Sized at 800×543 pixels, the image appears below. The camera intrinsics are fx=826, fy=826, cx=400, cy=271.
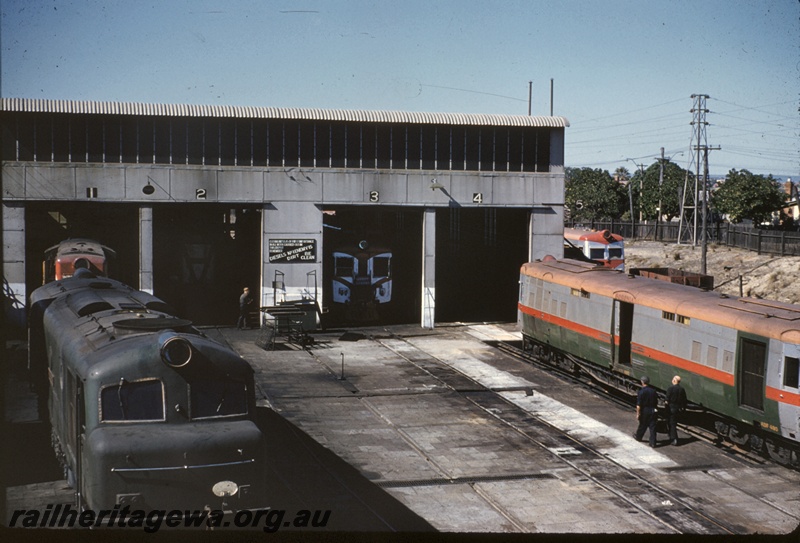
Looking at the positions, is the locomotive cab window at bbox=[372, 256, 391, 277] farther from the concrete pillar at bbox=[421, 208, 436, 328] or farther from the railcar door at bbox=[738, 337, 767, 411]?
the railcar door at bbox=[738, 337, 767, 411]

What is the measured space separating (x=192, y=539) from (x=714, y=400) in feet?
46.2

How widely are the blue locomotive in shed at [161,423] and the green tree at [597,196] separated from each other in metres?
82.8

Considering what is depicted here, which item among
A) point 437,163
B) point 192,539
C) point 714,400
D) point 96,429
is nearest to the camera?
point 192,539

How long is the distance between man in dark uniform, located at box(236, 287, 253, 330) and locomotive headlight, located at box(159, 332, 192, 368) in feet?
74.1

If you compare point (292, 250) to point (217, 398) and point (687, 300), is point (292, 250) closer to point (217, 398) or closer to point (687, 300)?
point (687, 300)

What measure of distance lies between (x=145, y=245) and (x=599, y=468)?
73.0ft

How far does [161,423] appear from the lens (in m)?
11.8

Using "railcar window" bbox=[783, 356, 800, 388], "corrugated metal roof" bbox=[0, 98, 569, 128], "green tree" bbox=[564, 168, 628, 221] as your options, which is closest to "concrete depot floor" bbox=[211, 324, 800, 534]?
"railcar window" bbox=[783, 356, 800, 388]

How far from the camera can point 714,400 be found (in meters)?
20.2

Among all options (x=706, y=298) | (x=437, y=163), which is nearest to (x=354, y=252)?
(x=437, y=163)

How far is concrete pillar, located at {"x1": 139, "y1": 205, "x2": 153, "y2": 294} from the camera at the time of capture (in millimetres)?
33969

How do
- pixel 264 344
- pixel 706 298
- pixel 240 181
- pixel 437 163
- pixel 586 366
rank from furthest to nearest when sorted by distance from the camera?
pixel 437 163 → pixel 240 181 → pixel 264 344 → pixel 586 366 → pixel 706 298

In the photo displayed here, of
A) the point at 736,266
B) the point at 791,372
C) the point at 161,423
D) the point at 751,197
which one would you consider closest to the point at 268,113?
the point at 791,372

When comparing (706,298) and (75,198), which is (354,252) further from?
(706,298)
